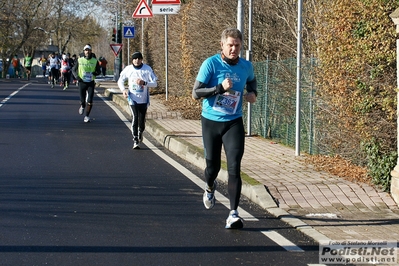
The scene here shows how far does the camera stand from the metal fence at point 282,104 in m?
12.4

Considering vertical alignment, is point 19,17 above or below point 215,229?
above

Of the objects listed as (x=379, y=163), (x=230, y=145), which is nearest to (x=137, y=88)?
(x=379, y=163)

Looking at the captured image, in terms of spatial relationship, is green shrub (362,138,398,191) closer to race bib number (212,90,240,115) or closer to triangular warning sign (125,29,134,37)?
race bib number (212,90,240,115)

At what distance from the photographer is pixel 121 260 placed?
6.41m

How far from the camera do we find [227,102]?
7793 mm

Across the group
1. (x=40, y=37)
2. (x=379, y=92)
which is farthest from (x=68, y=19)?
(x=379, y=92)

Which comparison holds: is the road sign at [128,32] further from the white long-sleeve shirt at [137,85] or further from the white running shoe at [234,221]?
the white running shoe at [234,221]

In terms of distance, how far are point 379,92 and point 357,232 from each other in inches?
109

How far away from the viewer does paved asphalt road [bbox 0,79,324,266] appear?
260 inches

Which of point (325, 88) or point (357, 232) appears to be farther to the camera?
point (325, 88)

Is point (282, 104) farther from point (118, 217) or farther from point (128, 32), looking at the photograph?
point (128, 32)

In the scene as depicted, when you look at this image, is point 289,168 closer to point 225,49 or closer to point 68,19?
point 225,49

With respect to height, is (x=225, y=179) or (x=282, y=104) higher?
(x=282, y=104)

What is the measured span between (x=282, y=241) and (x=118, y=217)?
184 cm
